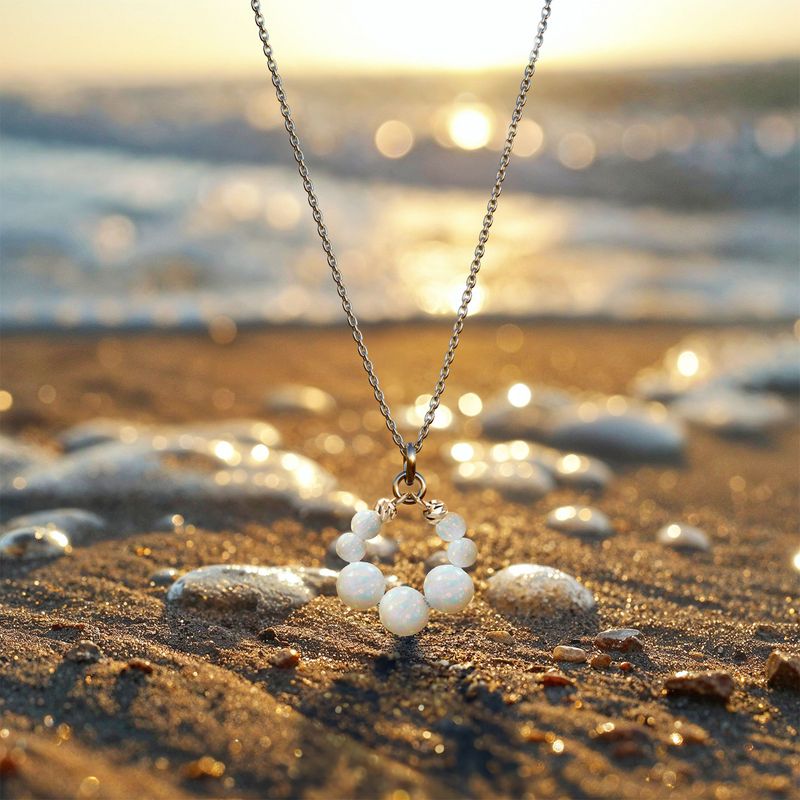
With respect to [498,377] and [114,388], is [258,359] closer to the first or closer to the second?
[114,388]

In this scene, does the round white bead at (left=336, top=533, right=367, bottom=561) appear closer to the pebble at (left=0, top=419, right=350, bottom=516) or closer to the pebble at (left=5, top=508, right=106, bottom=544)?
the pebble at (left=0, top=419, right=350, bottom=516)

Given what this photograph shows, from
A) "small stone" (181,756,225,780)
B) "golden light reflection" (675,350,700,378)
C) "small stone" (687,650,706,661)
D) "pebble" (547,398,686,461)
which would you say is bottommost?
"small stone" (181,756,225,780)

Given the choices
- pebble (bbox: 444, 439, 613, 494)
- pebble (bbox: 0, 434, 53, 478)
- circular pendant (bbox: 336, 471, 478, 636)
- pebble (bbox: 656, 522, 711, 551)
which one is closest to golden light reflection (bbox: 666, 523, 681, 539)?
pebble (bbox: 656, 522, 711, 551)

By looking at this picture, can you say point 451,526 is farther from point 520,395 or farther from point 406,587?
point 520,395

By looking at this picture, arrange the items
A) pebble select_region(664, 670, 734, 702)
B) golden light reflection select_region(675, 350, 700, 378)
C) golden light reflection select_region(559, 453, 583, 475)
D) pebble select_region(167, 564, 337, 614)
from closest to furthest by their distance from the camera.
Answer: pebble select_region(664, 670, 734, 702)
pebble select_region(167, 564, 337, 614)
golden light reflection select_region(559, 453, 583, 475)
golden light reflection select_region(675, 350, 700, 378)

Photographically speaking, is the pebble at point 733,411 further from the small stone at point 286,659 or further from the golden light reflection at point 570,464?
the small stone at point 286,659

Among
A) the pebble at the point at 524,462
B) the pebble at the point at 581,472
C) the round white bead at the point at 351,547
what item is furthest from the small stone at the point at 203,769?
the pebble at the point at 581,472

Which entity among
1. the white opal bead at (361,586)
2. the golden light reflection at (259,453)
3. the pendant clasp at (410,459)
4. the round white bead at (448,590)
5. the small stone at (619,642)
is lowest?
the white opal bead at (361,586)
